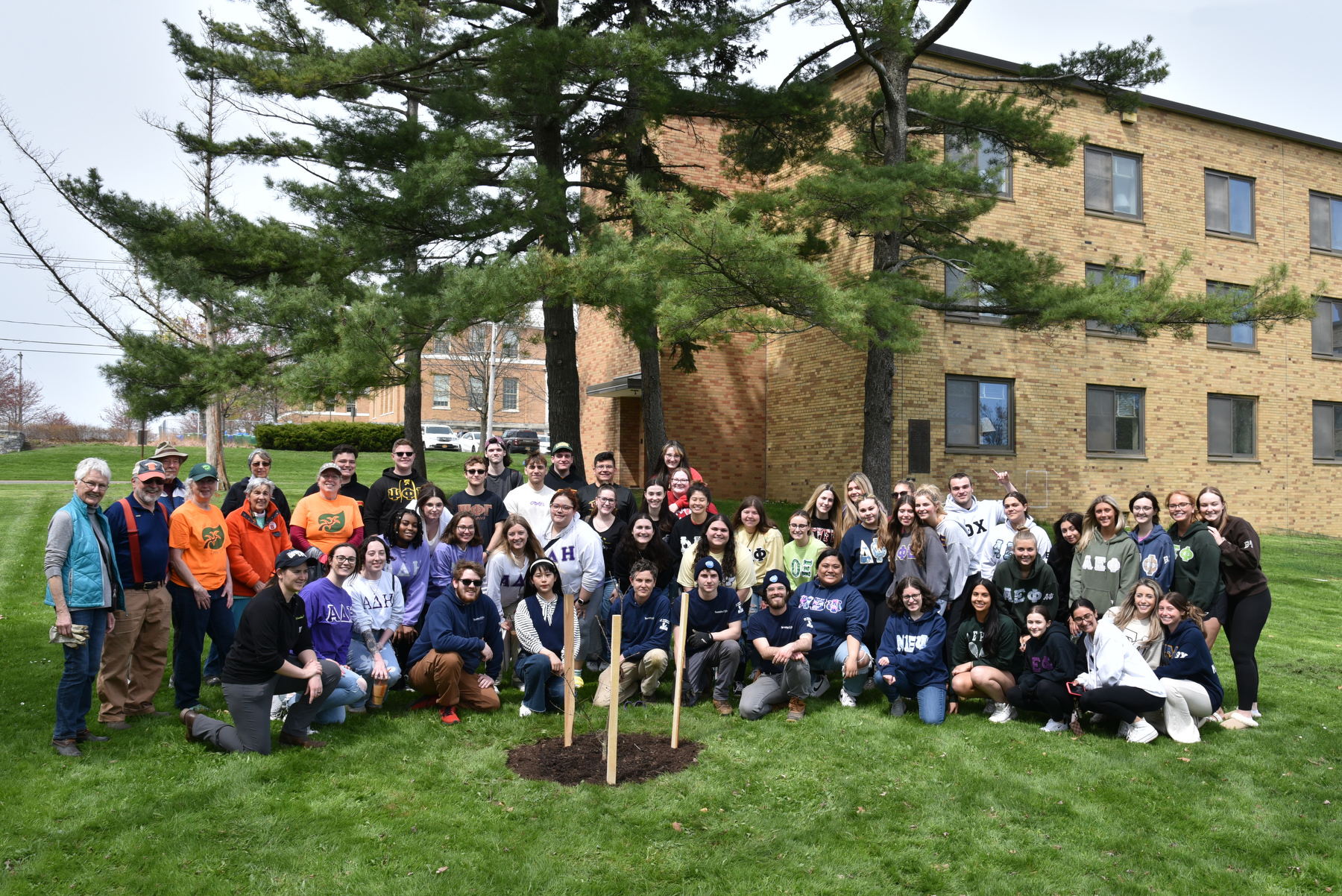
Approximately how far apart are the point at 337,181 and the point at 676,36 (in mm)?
5234

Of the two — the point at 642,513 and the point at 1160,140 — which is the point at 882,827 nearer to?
the point at 642,513

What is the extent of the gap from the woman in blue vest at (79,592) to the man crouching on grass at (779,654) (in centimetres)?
448

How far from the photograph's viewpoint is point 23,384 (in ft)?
154

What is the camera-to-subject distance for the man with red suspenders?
605cm

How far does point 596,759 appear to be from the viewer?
5.83m

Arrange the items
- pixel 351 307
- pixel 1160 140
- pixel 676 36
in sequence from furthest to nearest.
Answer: pixel 1160 140 → pixel 676 36 → pixel 351 307

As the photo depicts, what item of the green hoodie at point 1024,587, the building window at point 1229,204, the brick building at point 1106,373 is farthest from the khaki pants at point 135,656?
the building window at point 1229,204

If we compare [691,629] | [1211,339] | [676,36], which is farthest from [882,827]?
[1211,339]

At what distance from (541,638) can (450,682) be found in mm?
767

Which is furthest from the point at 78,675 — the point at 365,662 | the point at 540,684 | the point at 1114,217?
the point at 1114,217

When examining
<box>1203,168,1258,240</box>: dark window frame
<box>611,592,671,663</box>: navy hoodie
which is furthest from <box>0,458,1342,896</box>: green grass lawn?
<box>1203,168,1258,240</box>: dark window frame

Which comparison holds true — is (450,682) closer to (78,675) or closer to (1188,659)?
(78,675)

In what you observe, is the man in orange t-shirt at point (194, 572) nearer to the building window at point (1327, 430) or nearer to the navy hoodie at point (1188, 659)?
the navy hoodie at point (1188, 659)

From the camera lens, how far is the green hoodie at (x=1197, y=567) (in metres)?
6.80
